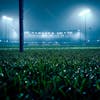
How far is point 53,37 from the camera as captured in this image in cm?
5756

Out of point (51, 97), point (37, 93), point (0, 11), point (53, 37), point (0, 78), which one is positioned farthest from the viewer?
point (0, 11)

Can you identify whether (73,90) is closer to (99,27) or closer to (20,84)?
(20,84)

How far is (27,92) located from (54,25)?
6337 cm

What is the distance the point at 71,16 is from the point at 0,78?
62.7 metres

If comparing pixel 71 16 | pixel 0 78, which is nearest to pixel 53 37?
pixel 71 16

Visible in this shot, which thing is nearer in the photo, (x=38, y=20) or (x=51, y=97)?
(x=51, y=97)

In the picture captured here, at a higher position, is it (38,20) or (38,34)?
(38,20)

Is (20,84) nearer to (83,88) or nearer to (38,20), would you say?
(83,88)

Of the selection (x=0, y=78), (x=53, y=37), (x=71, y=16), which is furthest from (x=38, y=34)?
(x=0, y=78)

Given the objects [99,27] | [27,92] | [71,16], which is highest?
[71,16]

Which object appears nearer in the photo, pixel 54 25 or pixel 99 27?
pixel 99 27

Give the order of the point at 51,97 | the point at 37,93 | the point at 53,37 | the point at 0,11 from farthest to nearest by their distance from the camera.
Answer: the point at 0,11, the point at 53,37, the point at 37,93, the point at 51,97

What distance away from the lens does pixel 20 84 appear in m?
2.03

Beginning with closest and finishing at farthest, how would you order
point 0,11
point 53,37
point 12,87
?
point 12,87 → point 53,37 → point 0,11
